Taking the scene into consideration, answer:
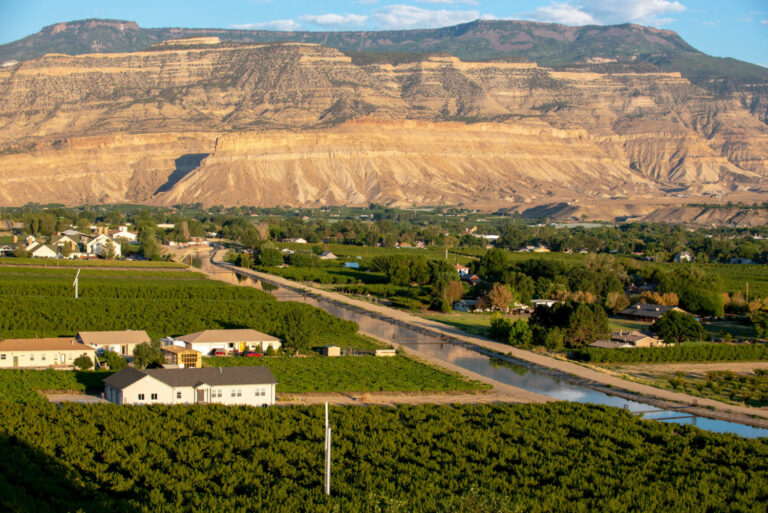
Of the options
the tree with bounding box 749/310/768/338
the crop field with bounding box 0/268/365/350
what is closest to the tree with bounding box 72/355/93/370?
the crop field with bounding box 0/268/365/350

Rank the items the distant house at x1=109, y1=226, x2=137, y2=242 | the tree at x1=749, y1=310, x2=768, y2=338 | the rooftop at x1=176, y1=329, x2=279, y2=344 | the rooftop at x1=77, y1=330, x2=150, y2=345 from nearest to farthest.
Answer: the rooftop at x1=77, y1=330, x2=150, y2=345, the rooftop at x1=176, y1=329, x2=279, y2=344, the tree at x1=749, y1=310, x2=768, y2=338, the distant house at x1=109, y1=226, x2=137, y2=242

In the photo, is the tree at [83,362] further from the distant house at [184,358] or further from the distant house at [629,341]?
the distant house at [629,341]

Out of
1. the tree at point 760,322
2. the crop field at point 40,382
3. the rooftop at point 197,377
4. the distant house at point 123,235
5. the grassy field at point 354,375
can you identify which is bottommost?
the distant house at point 123,235

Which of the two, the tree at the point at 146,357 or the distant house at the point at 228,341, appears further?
the distant house at the point at 228,341

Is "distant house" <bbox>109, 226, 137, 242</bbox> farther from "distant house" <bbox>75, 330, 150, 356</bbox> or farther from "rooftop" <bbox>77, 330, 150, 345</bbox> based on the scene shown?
"distant house" <bbox>75, 330, 150, 356</bbox>

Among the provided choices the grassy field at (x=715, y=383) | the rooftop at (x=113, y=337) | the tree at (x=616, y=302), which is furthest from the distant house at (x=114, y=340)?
the tree at (x=616, y=302)

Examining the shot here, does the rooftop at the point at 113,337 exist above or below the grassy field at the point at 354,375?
above

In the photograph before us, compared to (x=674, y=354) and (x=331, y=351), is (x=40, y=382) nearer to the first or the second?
(x=331, y=351)

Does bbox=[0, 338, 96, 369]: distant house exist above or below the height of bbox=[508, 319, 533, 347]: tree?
above
